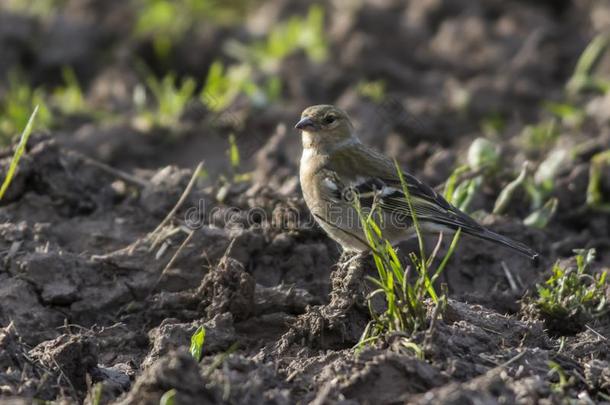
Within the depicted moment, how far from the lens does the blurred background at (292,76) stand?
29.5 feet

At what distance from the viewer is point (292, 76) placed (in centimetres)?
1009

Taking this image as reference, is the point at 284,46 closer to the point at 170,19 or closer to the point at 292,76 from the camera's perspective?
the point at 292,76

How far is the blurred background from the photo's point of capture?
899 centimetres

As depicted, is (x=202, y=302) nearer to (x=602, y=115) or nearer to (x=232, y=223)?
(x=232, y=223)

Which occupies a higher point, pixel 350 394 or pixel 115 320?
pixel 350 394

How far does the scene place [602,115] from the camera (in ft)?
30.2

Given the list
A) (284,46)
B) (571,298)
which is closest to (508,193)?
(571,298)

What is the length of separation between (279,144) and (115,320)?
9.25 ft

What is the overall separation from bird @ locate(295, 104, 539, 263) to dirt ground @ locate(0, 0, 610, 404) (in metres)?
0.20

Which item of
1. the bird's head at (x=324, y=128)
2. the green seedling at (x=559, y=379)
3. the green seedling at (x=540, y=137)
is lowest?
the green seedling at (x=540, y=137)

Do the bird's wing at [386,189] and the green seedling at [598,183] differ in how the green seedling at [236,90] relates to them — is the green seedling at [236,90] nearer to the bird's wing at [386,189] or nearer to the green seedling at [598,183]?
the bird's wing at [386,189]

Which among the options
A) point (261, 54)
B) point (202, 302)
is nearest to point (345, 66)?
point (261, 54)

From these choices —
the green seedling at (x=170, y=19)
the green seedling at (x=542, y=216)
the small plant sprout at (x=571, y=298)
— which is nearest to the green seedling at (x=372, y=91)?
the green seedling at (x=170, y=19)

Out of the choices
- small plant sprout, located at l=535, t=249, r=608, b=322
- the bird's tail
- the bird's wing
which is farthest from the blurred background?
small plant sprout, located at l=535, t=249, r=608, b=322
